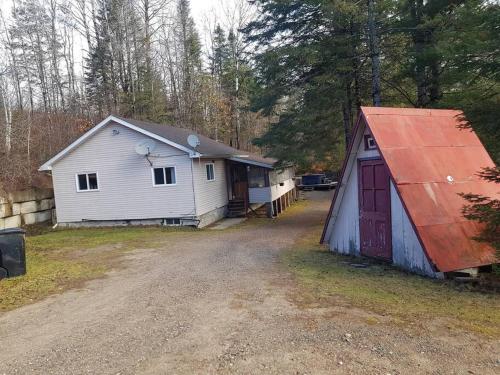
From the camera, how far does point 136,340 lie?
4.85m

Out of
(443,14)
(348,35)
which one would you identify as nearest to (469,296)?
(443,14)

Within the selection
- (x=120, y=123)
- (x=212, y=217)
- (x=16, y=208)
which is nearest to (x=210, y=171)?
(x=212, y=217)

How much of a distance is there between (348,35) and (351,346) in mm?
15491

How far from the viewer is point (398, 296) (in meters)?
6.15

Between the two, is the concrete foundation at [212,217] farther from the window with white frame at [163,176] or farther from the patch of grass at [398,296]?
the patch of grass at [398,296]

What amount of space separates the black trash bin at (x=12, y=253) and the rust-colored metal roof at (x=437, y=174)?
7783 mm

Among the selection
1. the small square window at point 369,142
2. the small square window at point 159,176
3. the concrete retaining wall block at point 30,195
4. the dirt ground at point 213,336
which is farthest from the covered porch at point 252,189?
the dirt ground at point 213,336

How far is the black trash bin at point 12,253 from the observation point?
8289mm

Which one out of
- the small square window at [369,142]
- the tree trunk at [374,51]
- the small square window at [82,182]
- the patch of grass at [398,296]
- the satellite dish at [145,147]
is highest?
the tree trunk at [374,51]

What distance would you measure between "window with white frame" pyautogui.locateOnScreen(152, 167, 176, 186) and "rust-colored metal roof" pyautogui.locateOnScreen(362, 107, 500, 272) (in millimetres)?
10736

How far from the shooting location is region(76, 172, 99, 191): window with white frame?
1861 cm

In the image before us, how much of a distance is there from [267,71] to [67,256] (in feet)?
36.2

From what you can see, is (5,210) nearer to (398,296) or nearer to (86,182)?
(86,182)

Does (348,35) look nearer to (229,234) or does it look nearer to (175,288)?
(229,234)
